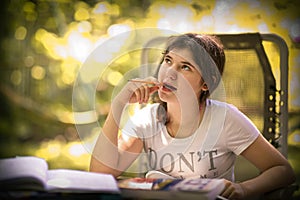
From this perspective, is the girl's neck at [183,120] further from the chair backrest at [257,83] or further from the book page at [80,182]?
the book page at [80,182]

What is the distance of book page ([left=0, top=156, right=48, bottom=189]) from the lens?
1.15 m

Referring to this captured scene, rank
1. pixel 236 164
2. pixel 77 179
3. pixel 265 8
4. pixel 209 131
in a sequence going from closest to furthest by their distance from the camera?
pixel 77 179, pixel 209 131, pixel 236 164, pixel 265 8

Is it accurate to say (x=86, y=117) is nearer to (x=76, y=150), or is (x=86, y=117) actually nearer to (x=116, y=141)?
(x=76, y=150)

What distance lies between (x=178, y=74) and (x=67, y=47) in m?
1.14

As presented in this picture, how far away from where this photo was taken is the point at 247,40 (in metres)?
1.76

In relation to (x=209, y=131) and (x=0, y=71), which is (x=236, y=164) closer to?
(x=209, y=131)

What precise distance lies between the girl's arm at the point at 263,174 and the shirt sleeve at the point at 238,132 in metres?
0.02

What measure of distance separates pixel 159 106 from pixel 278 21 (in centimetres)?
96

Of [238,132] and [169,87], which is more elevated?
[169,87]

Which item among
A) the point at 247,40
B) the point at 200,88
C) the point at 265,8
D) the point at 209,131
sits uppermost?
the point at 265,8

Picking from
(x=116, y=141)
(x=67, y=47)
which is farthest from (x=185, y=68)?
(x=67, y=47)

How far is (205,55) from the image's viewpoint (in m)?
1.57

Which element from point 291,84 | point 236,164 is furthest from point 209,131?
point 291,84

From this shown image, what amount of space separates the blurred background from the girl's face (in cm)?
87
